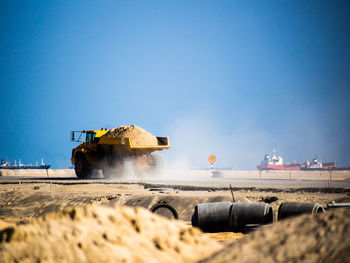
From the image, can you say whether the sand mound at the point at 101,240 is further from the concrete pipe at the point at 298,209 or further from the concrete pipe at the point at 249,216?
the concrete pipe at the point at 298,209

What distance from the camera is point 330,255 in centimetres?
398

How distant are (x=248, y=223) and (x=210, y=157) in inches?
898

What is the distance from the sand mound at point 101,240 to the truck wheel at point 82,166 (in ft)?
76.5

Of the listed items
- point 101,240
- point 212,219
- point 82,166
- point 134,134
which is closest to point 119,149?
point 134,134

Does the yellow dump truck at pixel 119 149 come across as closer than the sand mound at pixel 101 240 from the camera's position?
No

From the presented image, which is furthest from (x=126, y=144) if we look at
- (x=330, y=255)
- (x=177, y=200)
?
(x=330, y=255)

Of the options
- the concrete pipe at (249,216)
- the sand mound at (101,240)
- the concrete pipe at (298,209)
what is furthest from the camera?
the concrete pipe at (249,216)

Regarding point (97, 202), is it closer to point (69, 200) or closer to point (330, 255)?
point (69, 200)

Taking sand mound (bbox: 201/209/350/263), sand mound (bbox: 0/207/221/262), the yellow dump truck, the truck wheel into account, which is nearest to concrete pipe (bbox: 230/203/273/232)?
sand mound (bbox: 0/207/221/262)

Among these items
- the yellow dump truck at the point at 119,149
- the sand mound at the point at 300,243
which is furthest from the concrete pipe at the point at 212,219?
the yellow dump truck at the point at 119,149

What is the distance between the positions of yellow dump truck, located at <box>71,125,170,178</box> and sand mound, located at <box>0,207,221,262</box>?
66.1ft

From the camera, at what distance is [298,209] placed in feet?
27.7

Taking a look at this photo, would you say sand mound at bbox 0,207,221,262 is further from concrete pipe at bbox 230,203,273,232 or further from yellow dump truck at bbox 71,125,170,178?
yellow dump truck at bbox 71,125,170,178

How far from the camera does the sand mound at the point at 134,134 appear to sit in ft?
85.1
